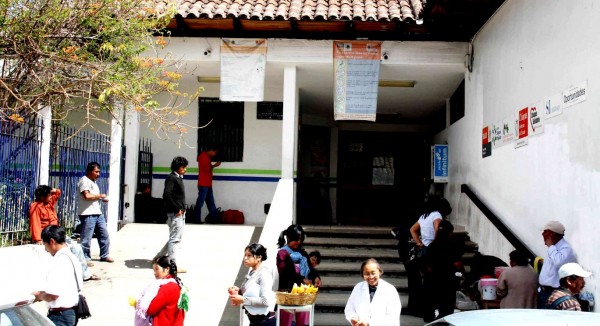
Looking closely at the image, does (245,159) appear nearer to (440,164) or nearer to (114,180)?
(114,180)

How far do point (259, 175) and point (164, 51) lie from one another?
334 centimetres

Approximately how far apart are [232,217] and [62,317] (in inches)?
295

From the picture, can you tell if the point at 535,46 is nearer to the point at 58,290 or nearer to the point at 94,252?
the point at 58,290

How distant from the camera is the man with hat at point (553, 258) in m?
6.70

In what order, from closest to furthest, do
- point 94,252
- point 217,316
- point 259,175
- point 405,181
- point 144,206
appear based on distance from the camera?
1. point 217,316
2. point 94,252
3. point 144,206
4. point 259,175
5. point 405,181

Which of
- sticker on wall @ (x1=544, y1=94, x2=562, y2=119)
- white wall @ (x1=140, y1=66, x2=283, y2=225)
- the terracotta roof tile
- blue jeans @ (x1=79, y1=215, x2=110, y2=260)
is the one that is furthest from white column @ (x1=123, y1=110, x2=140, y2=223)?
sticker on wall @ (x1=544, y1=94, x2=562, y2=119)

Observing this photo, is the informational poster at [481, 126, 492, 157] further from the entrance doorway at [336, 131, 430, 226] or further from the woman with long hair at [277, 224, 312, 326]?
the entrance doorway at [336, 131, 430, 226]

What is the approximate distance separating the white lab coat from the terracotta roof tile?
6385 millimetres

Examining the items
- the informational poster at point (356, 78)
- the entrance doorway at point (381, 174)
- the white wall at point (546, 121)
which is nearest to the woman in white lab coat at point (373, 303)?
the white wall at point (546, 121)

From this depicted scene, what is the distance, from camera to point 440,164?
13297 millimetres

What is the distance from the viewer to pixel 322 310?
8.73 m

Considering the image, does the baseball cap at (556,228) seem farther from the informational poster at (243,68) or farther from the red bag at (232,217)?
the red bag at (232,217)

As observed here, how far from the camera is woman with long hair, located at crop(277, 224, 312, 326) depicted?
6809mm

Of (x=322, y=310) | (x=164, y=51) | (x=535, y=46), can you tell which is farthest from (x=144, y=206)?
(x=535, y=46)
